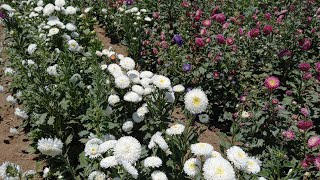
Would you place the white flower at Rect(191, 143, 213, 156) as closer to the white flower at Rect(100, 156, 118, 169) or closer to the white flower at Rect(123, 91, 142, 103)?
the white flower at Rect(100, 156, 118, 169)

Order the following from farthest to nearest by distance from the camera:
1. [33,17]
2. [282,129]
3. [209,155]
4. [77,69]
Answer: [33,17], [77,69], [282,129], [209,155]

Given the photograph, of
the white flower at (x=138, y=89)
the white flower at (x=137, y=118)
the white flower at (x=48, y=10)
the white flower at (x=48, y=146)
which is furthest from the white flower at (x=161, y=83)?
the white flower at (x=48, y=10)

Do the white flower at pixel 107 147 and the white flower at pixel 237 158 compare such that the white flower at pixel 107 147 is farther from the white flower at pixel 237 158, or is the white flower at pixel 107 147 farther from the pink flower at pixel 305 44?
the pink flower at pixel 305 44

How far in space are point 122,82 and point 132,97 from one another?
18 cm

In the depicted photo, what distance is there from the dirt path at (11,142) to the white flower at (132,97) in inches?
50.7

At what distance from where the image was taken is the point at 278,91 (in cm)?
439

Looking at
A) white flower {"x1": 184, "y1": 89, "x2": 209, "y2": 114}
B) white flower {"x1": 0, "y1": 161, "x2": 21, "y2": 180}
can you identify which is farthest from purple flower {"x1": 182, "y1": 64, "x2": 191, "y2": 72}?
white flower {"x1": 0, "y1": 161, "x2": 21, "y2": 180}

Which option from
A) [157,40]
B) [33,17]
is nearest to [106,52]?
[157,40]

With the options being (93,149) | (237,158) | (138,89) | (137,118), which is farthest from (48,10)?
(237,158)

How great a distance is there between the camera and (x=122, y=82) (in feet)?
10.5

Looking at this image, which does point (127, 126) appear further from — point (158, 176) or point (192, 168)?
point (192, 168)

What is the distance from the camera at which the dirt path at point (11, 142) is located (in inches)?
143

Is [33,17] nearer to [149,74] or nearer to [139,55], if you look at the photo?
[139,55]

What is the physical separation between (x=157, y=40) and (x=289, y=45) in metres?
1.86
